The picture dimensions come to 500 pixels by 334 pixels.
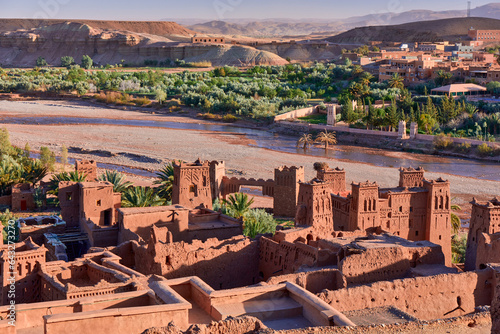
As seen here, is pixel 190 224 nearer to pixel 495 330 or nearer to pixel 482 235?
pixel 482 235

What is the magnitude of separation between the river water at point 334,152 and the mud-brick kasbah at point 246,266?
1602 centimetres

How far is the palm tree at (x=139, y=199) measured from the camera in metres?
22.8

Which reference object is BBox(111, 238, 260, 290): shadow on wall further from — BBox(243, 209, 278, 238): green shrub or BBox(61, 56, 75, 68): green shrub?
BBox(61, 56, 75, 68): green shrub

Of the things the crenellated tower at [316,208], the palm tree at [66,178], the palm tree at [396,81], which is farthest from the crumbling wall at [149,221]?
the palm tree at [396,81]

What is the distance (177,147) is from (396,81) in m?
27.2

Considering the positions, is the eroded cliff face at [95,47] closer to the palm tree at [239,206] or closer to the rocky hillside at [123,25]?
the rocky hillside at [123,25]

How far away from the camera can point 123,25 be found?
153875 mm

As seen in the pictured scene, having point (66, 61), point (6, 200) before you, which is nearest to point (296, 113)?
point (6, 200)

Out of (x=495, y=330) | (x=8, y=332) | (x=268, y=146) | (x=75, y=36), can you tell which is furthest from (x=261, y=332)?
(x=75, y=36)

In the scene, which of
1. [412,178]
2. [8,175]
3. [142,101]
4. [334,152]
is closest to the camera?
[412,178]

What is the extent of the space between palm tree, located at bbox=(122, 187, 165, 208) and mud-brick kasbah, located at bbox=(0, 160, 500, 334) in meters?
0.92

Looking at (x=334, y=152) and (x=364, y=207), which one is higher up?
(x=364, y=207)

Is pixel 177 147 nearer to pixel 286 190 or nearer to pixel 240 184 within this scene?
pixel 240 184

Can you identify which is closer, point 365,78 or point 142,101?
point 142,101
